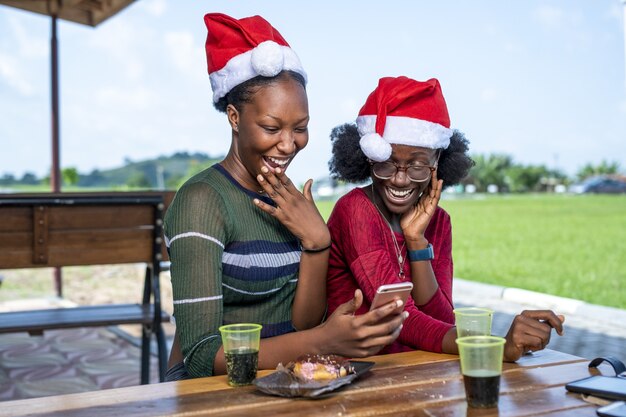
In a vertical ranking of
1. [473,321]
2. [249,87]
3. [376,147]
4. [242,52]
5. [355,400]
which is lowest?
[355,400]

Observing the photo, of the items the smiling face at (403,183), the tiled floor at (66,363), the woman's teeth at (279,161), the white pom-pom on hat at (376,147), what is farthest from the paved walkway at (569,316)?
the woman's teeth at (279,161)

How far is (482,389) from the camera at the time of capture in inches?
63.6

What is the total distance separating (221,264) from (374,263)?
0.53 metres

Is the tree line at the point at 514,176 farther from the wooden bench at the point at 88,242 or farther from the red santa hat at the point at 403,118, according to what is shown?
the red santa hat at the point at 403,118

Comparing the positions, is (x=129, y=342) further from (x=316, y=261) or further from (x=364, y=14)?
(x=364, y=14)

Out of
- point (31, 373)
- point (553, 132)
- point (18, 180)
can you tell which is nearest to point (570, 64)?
point (553, 132)

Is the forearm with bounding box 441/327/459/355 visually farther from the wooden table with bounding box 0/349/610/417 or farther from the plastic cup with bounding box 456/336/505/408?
the plastic cup with bounding box 456/336/505/408

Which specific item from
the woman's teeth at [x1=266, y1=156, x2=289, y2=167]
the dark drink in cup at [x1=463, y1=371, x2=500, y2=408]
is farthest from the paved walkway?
the dark drink in cup at [x1=463, y1=371, x2=500, y2=408]

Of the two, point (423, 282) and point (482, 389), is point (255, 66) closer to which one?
point (423, 282)

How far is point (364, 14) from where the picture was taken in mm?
57500

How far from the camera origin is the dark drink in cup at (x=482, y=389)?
63.4 inches

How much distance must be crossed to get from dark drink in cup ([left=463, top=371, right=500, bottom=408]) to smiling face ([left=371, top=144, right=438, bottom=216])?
1.00 m

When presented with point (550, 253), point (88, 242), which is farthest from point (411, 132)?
point (550, 253)

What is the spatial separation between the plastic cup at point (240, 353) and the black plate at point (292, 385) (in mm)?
47
